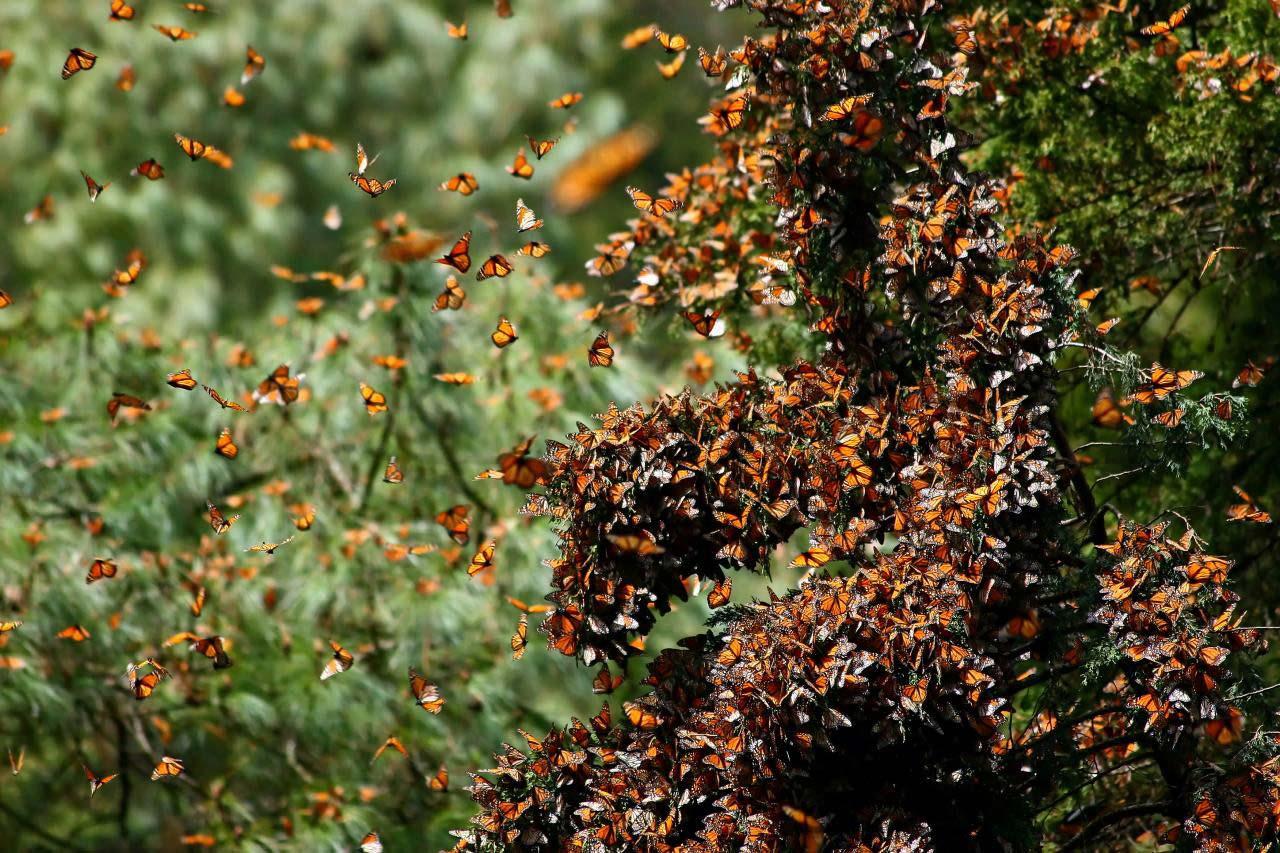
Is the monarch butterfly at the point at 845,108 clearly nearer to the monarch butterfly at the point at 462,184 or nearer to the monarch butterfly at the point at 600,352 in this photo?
the monarch butterfly at the point at 600,352

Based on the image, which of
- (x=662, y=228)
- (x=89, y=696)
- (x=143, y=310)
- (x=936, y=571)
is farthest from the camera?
(x=143, y=310)

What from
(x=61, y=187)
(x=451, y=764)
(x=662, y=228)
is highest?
(x=61, y=187)

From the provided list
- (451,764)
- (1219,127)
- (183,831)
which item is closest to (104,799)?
(183,831)

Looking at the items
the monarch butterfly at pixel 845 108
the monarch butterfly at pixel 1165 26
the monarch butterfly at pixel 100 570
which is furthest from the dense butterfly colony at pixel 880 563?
the monarch butterfly at pixel 100 570

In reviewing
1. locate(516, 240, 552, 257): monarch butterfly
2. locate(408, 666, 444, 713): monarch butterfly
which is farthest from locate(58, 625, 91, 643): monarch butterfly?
locate(516, 240, 552, 257): monarch butterfly

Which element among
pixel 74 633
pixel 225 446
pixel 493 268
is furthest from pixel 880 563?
pixel 74 633

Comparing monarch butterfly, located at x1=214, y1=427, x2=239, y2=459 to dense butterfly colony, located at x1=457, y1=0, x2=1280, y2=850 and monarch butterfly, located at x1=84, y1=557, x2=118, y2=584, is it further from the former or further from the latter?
dense butterfly colony, located at x1=457, y1=0, x2=1280, y2=850

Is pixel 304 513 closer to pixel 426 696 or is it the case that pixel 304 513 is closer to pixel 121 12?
pixel 426 696

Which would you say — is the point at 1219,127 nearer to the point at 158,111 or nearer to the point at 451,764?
the point at 451,764
